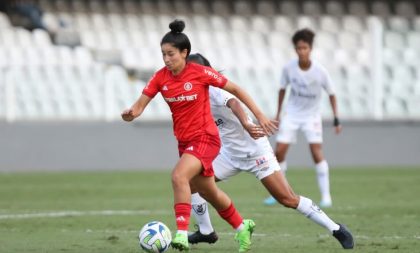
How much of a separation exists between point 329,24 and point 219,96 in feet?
56.3

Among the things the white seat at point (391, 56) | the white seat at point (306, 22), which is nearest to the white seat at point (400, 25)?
the white seat at point (391, 56)

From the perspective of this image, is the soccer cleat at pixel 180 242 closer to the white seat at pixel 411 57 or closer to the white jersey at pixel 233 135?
the white jersey at pixel 233 135

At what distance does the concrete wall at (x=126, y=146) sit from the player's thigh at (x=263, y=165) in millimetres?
11421

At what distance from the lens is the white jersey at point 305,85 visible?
14023 mm

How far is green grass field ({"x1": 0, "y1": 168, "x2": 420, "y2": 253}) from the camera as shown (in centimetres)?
959

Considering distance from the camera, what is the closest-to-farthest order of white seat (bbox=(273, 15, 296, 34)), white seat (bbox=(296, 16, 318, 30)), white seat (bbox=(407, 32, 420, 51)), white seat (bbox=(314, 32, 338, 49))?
white seat (bbox=(407, 32, 420, 51)) < white seat (bbox=(314, 32, 338, 49)) < white seat (bbox=(296, 16, 318, 30)) < white seat (bbox=(273, 15, 296, 34))

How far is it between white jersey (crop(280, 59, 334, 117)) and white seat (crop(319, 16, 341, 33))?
38.2 feet

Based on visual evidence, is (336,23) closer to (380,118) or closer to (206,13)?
(206,13)

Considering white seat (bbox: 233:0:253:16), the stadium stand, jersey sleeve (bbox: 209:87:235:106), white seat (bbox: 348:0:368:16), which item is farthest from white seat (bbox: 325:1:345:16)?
jersey sleeve (bbox: 209:87:235:106)

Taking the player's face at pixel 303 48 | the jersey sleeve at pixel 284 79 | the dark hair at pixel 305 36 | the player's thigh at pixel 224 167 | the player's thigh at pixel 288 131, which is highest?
the dark hair at pixel 305 36

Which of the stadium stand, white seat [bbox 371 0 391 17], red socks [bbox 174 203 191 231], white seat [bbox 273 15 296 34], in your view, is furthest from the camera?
white seat [bbox 371 0 391 17]

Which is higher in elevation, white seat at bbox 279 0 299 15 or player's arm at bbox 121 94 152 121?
white seat at bbox 279 0 299 15

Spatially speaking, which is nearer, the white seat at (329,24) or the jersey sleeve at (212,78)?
the jersey sleeve at (212,78)

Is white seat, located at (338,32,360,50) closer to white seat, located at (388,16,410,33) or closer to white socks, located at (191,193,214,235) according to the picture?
white seat, located at (388,16,410,33)
